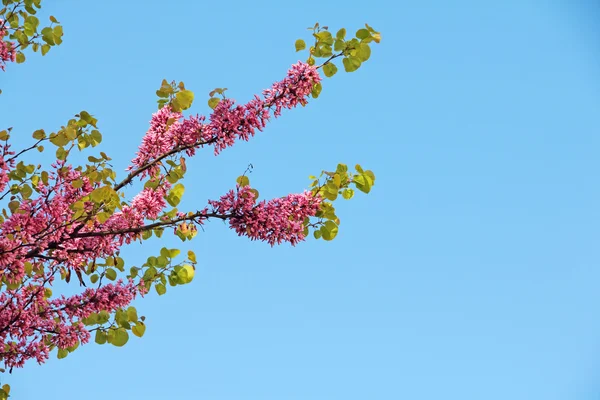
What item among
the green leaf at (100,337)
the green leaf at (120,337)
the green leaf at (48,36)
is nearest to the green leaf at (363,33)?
the green leaf at (120,337)

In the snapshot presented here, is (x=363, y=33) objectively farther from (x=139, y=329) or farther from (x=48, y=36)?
(x=48, y=36)

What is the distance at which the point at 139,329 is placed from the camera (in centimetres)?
801

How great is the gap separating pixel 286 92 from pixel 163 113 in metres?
1.52

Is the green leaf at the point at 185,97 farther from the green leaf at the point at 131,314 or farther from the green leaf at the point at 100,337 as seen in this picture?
the green leaf at the point at 100,337

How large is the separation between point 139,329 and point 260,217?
2.30 meters

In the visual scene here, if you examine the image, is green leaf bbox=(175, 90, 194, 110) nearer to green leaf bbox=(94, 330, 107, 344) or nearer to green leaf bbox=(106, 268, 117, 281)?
green leaf bbox=(106, 268, 117, 281)

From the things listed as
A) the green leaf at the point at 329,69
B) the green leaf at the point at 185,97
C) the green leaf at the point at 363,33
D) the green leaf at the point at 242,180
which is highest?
the green leaf at the point at 363,33

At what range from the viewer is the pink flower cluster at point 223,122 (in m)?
7.27

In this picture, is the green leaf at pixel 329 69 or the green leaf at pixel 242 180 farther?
the green leaf at pixel 329 69

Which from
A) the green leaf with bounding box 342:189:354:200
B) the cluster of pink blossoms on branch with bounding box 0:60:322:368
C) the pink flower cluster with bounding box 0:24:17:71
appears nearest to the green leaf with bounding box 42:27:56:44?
the pink flower cluster with bounding box 0:24:17:71

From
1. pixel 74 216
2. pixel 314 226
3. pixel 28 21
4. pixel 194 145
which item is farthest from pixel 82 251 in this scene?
pixel 28 21

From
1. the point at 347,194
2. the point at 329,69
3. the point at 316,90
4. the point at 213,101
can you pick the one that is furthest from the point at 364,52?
the point at 213,101

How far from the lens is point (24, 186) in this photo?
302 inches

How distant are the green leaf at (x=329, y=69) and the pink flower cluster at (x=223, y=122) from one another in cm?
42
